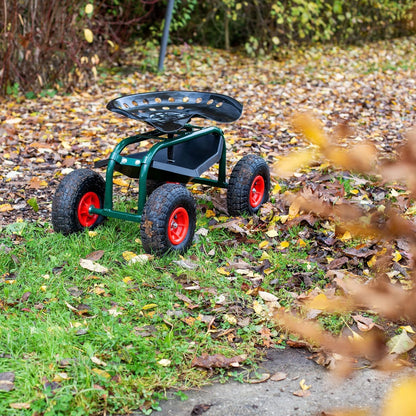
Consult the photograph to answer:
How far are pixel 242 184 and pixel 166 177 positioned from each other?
52 cm

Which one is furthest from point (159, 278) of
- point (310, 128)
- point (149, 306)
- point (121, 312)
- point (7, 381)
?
point (310, 128)

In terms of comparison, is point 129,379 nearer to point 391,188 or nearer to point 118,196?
point 118,196

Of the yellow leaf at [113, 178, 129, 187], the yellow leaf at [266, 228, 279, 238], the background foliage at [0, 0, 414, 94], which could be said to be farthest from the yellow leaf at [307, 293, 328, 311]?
the background foliage at [0, 0, 414, 94]

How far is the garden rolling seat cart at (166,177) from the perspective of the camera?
320 centimetres

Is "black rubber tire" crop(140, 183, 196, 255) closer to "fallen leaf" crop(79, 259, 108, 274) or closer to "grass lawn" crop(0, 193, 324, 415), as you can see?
"grass lawn" crop(0, 193, 324, 415)

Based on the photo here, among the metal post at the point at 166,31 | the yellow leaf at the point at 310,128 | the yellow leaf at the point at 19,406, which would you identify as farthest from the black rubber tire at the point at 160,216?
the metal post at the point at 166,31

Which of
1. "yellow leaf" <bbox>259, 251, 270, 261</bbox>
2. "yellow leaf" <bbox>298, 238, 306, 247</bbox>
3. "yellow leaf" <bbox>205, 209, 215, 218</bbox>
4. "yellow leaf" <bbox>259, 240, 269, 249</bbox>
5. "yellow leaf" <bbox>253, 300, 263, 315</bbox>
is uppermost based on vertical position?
"yellow leaf" <bbox>205, 209, 215, 218</bbox>

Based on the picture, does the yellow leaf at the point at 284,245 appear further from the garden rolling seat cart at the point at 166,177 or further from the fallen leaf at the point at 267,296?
the fallen leaf at the point at 267,296

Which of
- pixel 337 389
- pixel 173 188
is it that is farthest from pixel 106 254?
pixel 337 389

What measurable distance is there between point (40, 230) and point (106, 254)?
628mm

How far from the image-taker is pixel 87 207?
11.7 ft

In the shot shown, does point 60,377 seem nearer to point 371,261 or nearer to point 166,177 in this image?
point 166,177

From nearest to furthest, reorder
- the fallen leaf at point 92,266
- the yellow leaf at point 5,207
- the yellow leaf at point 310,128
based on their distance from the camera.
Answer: the yellow leaf at point 310,128
the fallen leaf at point 92,266
the yellow leaf at point 5,207

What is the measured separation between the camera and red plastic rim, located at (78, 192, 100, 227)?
11.5 ft
